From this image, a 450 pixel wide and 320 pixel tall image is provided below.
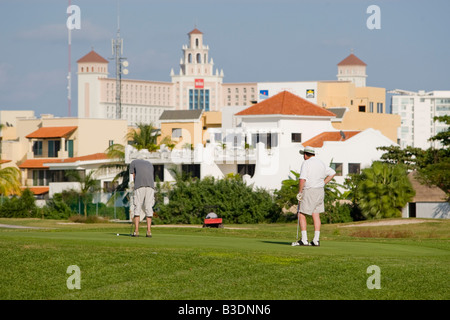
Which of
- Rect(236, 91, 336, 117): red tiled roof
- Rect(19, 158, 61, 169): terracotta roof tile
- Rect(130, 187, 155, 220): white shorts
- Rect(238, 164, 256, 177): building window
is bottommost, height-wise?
Rect(130, 187, 155, 220): white shorts

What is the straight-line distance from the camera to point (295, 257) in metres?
14.0

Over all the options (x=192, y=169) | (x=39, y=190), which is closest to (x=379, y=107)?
(x=39, y=190)

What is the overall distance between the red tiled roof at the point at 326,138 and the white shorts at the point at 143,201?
4473cm

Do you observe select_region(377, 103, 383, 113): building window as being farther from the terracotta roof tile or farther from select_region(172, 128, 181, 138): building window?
the terracotta roof tile

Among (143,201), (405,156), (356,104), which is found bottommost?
(143,201)

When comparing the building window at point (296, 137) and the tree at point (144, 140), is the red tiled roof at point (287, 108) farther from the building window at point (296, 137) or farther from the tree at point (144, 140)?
the tree at point (144, 140)

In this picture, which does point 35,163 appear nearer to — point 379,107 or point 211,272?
point 379,107

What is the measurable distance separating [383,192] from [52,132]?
A: 47189mm

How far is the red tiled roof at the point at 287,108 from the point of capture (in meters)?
71.1

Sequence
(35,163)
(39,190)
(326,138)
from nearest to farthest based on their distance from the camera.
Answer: (326,138)
(39,190)
(35,163)

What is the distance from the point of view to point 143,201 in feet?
64.2

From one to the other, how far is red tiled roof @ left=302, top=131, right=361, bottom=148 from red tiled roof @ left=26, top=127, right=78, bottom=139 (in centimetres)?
2913

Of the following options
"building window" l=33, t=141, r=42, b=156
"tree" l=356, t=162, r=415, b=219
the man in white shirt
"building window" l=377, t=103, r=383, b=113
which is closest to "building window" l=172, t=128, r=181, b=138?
"building window" l=33, t=141, r=42, b=156

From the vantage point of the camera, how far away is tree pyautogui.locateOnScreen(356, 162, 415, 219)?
160 ft
